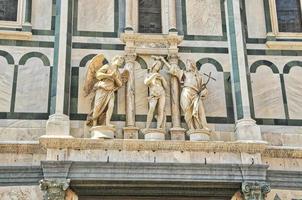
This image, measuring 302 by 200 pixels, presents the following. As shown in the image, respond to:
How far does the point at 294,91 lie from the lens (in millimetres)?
10227

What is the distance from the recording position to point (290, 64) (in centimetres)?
1039

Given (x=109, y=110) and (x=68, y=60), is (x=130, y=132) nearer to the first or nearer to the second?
(x=109, y=110)

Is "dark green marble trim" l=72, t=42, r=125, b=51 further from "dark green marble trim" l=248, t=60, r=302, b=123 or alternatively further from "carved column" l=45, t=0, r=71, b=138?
"dark green marble trim" l=248, t=60, r=302, b=123

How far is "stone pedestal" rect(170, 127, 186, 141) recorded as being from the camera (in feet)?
30.9

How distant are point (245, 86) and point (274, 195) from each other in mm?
1855

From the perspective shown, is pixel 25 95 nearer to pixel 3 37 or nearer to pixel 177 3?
pixel 3 37

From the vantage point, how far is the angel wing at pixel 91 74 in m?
9.59

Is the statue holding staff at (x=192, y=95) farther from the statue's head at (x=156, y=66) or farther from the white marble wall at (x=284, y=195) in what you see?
the white marble wall at (x=284, y=195)

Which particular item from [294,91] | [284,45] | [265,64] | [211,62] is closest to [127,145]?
[211,62]

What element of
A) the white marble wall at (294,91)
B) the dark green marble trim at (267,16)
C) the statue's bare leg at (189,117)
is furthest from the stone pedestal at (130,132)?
the dark green marble trim at (267,16)

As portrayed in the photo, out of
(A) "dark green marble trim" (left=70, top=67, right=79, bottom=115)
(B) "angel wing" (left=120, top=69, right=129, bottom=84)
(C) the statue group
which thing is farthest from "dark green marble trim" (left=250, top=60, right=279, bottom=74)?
(A) "dark green marble trim" (left=70, top=67, right=79, bottom=115)

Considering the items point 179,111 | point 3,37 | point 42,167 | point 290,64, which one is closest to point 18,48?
point 3,37

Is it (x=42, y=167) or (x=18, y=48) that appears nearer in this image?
(x=42, y=167)

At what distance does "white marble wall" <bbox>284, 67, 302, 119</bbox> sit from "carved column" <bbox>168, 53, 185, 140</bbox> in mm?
1954
